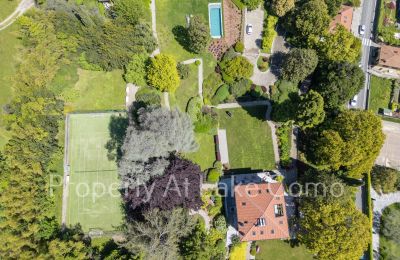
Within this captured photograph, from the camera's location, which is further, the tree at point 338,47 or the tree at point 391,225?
the tree at point 391,225

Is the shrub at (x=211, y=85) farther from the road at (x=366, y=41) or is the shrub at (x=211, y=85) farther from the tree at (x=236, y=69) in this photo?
the road at (x=366, y=41)

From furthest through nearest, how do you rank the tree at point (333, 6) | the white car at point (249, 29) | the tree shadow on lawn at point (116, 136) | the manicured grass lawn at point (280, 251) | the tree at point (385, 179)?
the white car at point (249, 29) < the tree at point (333, 6) < the tree at point (385, 179) < the manicured grass lawn at point (280, 251) < the tree shadow on lawn at point (116, 136)

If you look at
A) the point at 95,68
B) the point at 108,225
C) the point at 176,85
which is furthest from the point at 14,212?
the point at 176,85

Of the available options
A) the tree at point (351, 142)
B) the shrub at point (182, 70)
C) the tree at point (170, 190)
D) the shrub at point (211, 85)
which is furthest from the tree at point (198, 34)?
the tree at point (351, 142)

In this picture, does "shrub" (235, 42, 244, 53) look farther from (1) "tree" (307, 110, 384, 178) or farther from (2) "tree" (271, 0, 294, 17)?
(1) "tree" (307, 110, 384, 178)

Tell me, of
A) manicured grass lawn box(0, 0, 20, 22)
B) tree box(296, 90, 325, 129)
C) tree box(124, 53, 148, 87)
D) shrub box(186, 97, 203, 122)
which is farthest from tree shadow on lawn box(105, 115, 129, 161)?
tree box(296, 90, 325, 129)

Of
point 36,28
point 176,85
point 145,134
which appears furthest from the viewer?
point 176,85

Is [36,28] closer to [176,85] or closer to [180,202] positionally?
[176,85]
